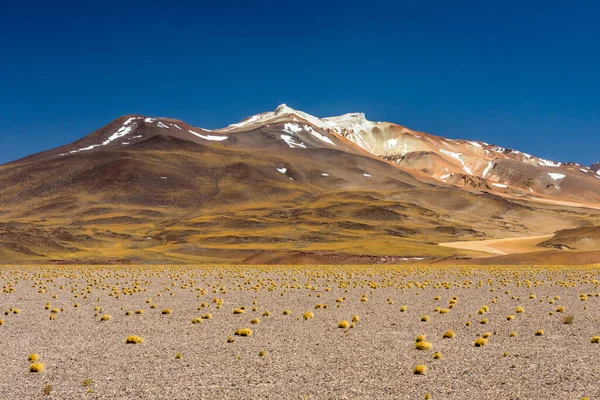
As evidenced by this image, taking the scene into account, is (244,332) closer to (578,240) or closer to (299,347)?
(299,347)

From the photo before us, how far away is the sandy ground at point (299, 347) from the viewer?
13.4 m

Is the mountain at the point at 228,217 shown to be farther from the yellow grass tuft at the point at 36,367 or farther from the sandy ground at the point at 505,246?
the yellow grass tuft at the point at 36,367

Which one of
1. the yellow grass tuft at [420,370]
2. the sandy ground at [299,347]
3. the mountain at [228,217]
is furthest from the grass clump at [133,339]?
the mountain at [228,217]

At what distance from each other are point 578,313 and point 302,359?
13832 millimetres

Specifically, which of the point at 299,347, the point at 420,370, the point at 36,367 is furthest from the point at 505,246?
the point at 36,367

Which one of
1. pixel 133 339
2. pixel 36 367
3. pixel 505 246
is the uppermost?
pixel 505 246

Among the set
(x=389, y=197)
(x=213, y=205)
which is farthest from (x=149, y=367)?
(x=389, y=197)

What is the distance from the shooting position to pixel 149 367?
1585 centimetres

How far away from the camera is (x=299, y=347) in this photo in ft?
60.7

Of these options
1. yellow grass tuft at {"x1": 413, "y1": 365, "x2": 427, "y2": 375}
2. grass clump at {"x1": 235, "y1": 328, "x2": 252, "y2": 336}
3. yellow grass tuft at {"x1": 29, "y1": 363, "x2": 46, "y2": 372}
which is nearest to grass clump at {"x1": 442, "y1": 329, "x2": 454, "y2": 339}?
yellow grass tuft at {"x1": 413, "y1": 365, "x2": 427, "y2": 375}

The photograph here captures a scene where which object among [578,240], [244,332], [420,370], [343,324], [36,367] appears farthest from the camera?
[578,240]

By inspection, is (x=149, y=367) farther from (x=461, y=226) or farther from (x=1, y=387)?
(x=461, y=226)

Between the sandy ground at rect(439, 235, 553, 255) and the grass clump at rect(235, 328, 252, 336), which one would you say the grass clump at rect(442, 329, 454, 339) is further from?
the sandy ground at rect(439, 235, 553, 255)

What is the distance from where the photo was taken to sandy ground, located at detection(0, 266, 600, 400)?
527 inches
